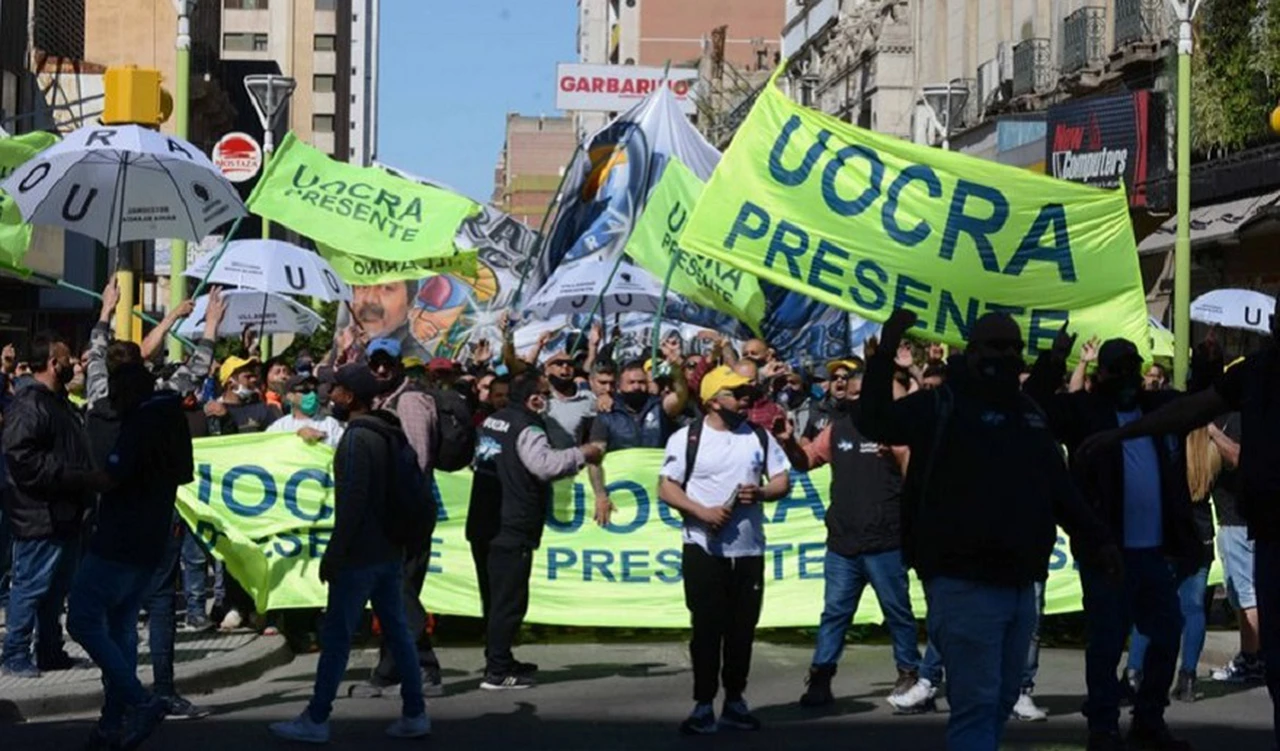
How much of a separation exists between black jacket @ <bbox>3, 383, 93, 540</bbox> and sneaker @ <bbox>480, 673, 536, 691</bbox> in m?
2.28

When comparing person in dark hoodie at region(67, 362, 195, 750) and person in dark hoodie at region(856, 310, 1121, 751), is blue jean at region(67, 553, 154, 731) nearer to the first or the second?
person in dark hoodie at region(67, 362, 195, 750)

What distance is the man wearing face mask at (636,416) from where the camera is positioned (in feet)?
46.3

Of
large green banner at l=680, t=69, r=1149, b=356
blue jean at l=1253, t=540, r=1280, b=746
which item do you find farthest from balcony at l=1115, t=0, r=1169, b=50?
blue jean at l=1253, t=540, r=1280, b=746

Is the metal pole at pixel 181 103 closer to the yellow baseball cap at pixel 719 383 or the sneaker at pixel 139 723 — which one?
the yellow baseball cap at pixel 719 383

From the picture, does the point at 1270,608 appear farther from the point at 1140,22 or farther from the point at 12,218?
the point at 1140,22

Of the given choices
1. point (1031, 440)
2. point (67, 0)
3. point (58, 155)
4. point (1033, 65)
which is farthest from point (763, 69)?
point (1031, 440)

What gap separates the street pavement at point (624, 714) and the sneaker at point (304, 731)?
0.07m

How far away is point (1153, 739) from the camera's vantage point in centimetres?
1025

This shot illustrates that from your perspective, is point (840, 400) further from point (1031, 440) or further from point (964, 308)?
point (1031, 440)

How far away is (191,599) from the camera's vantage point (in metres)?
14.9

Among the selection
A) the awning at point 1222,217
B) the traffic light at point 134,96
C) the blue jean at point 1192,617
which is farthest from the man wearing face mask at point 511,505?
the awning at point 1222,217

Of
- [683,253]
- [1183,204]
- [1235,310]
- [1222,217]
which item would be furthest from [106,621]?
[1222,217]

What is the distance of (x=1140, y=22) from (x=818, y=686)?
2575cm

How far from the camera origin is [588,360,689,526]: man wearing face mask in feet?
46.3
